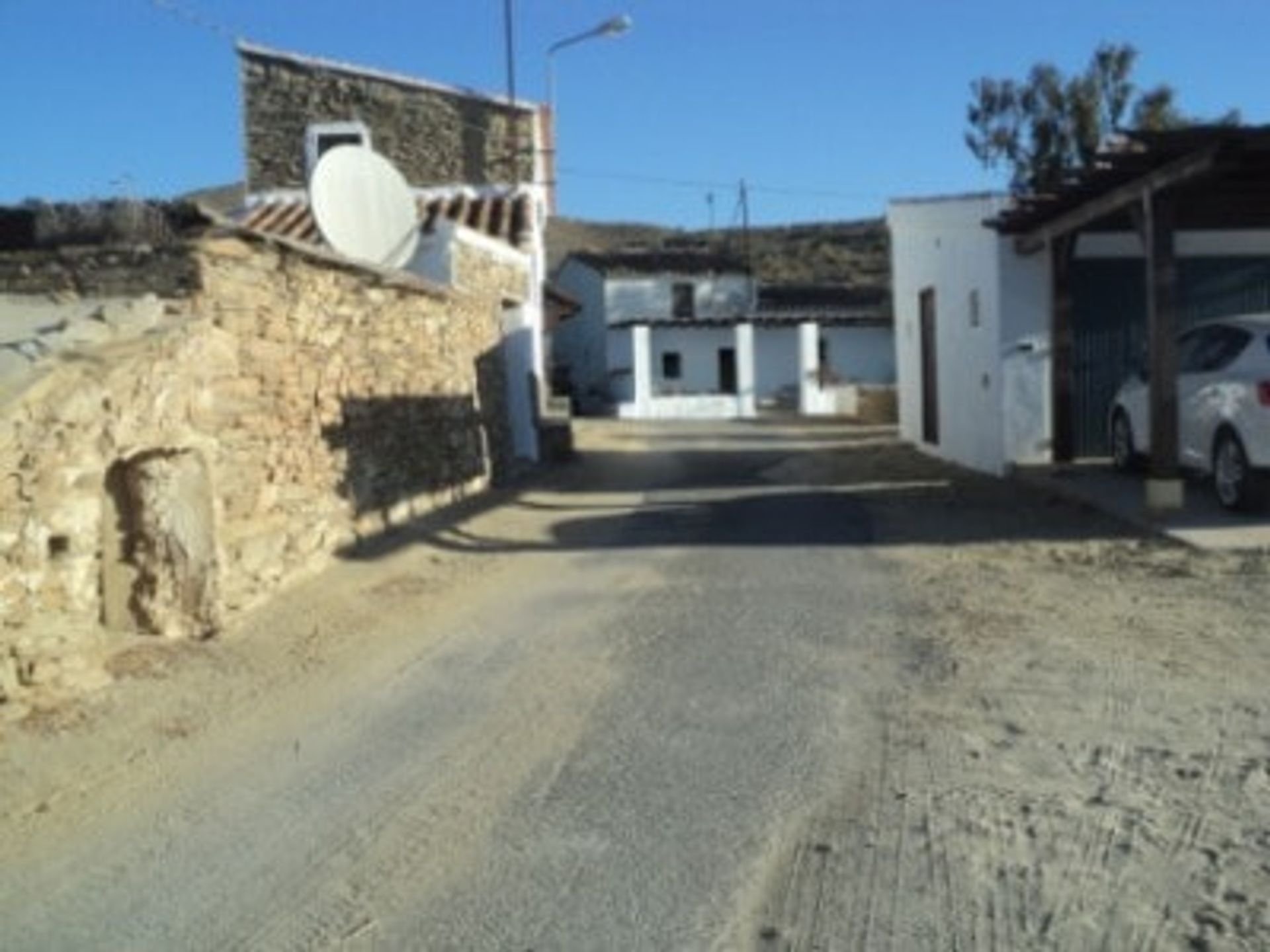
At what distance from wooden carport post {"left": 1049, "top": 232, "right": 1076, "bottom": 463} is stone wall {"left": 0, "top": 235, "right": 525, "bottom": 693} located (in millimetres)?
7151

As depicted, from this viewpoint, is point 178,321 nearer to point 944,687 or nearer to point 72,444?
point 72,444

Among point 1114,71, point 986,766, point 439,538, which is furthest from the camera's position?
point 1114,71

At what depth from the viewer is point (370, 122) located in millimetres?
28797

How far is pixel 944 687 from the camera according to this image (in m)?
7.25

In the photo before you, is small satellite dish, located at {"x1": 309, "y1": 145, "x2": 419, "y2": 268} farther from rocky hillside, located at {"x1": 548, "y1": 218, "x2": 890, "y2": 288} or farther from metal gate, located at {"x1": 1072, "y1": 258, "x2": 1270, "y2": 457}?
rocky hillside, located at {"x1": 548, "y1": 218, "x2": 890, "y2": 288}

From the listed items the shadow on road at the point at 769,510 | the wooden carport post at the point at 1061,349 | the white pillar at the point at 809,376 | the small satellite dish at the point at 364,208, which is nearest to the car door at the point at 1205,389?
the shadow on road at the point at 769,510

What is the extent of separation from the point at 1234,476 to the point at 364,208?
10061mm

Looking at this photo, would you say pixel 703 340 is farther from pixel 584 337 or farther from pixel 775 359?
pixel 584 337

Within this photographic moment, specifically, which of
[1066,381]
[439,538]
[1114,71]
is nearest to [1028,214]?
[1066,381]

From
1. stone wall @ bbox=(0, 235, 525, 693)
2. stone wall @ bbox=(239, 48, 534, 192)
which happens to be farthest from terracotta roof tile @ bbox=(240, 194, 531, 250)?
stone wall @ bbox=(0, 235, 525, 693)

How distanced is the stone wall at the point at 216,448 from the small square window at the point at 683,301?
4841 cm

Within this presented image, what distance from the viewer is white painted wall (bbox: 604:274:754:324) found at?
200 ft

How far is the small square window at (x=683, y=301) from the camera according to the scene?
205ft

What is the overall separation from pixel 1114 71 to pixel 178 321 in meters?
41.5
